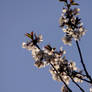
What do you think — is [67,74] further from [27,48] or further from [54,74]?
[27,48]

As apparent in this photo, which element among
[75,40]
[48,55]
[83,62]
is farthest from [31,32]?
[83,62]

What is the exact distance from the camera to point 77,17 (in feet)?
34.1

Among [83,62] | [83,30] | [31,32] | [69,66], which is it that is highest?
[31,32]

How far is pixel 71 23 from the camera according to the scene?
10141 millimetres

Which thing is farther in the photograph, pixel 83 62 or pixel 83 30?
pixel 83 30

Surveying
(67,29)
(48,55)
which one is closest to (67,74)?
(48,55)

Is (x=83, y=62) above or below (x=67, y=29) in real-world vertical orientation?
below

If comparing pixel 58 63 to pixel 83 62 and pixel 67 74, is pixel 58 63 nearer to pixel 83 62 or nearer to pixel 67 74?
pixel 67 74

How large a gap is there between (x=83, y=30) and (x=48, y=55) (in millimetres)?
2033

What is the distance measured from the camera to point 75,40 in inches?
394

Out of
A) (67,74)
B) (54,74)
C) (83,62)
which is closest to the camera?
(83,62)

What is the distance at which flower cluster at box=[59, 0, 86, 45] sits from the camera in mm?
10227

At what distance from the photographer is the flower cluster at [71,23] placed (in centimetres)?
1023

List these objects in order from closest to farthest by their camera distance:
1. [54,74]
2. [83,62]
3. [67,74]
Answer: [83,62] → [67,74] → [54,74]
